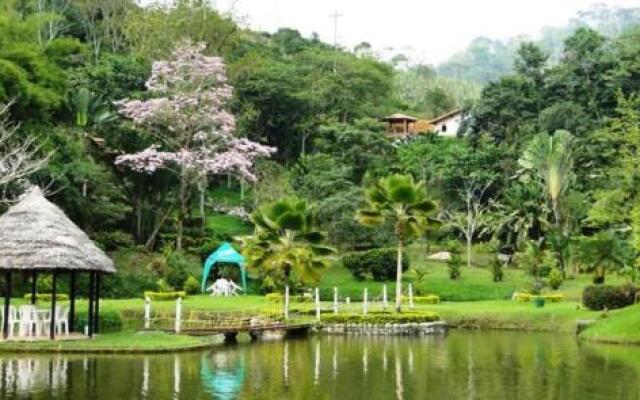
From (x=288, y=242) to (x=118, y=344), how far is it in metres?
11.1

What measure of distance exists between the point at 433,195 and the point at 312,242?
94.9 feet

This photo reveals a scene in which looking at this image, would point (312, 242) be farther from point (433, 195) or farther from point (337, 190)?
point (433, 195)

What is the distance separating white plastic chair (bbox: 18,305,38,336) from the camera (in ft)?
90.6

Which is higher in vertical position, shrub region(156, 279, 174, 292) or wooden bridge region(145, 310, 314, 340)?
shrub region(156, 279, 174, 292)

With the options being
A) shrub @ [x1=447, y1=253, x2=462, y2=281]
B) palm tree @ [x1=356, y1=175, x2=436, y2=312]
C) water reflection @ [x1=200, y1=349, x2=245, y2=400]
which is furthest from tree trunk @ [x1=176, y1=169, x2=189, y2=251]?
water reflection @ [x1=200, y1=349, x2=245, y2=400]

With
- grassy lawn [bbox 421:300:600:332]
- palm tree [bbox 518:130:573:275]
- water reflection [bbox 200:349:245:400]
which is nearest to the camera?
water reflection [bbox 200:349:245:400]

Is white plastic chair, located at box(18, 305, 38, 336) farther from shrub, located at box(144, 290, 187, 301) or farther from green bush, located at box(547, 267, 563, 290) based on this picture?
green bush, located at box(547, 267, 563, 290)

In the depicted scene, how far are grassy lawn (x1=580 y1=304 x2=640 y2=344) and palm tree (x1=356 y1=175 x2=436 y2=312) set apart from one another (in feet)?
24.8

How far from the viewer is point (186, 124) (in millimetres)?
50094

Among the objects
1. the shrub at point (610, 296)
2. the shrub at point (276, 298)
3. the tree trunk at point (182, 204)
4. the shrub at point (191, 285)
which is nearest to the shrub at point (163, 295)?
the shrub at point (191, 285)

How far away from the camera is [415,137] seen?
76.1 meters

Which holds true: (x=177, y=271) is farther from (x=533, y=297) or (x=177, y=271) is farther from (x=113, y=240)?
(x=533, y=297)

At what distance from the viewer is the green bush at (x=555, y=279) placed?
148ft

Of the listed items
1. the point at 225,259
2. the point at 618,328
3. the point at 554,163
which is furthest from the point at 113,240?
the point at 618,328
